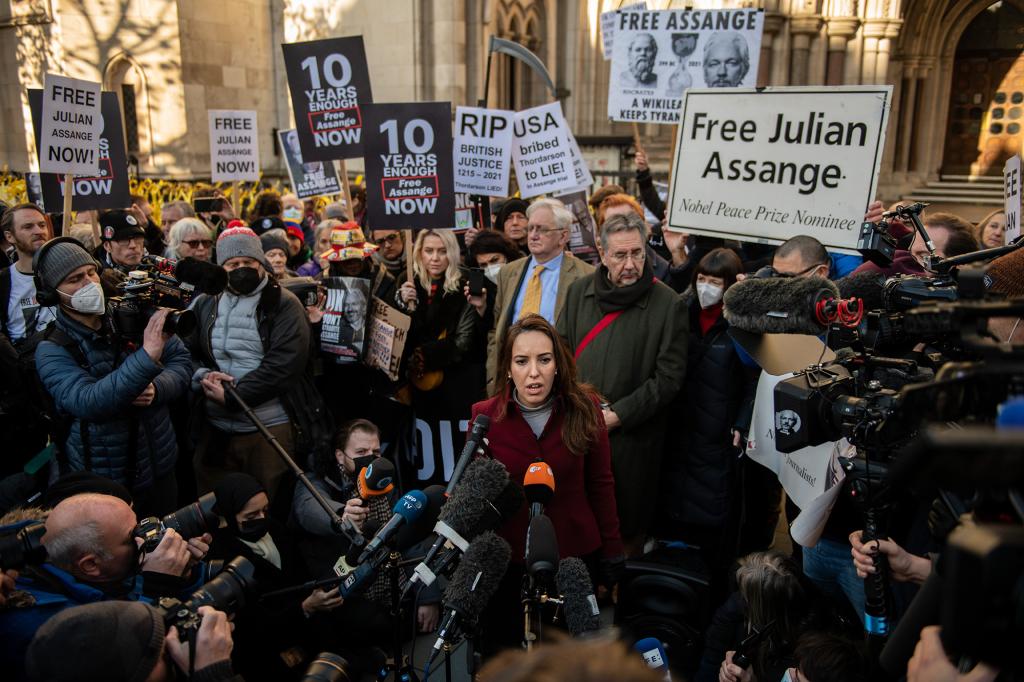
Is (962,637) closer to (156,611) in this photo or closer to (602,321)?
(156,611)

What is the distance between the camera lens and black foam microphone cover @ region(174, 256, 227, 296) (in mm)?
3934

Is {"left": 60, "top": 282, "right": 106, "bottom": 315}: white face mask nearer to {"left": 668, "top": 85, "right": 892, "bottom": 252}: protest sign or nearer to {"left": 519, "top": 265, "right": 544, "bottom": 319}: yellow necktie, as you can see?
{"left": 519, "top": 265, "right": 544, "bottom": 319}: yellow necktie

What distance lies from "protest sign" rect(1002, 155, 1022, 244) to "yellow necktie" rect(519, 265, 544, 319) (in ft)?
9.24

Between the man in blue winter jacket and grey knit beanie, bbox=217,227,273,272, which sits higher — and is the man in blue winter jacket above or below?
below

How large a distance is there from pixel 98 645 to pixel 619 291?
10.0ft

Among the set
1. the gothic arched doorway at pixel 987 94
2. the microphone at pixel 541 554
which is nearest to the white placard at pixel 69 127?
the microphone at pixel 541 554

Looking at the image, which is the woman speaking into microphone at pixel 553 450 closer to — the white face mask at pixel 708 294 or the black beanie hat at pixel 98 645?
the white face mask at pixel 708 294

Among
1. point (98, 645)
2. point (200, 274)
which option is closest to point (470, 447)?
point (98, 645)

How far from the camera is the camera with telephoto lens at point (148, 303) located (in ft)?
12.1

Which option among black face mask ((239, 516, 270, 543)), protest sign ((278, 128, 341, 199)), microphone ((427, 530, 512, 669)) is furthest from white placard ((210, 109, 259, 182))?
microphone ((427, 530, 512, 669))

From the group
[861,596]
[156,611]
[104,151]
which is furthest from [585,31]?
[156,611]

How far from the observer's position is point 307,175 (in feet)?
32.5

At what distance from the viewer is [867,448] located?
2186 millimetres

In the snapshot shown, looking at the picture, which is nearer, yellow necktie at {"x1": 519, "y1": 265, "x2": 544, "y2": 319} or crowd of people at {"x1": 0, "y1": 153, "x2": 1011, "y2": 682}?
crowd of people at {"x1": 0, "y1": 153, "x2": 1011, "y2": 682}
